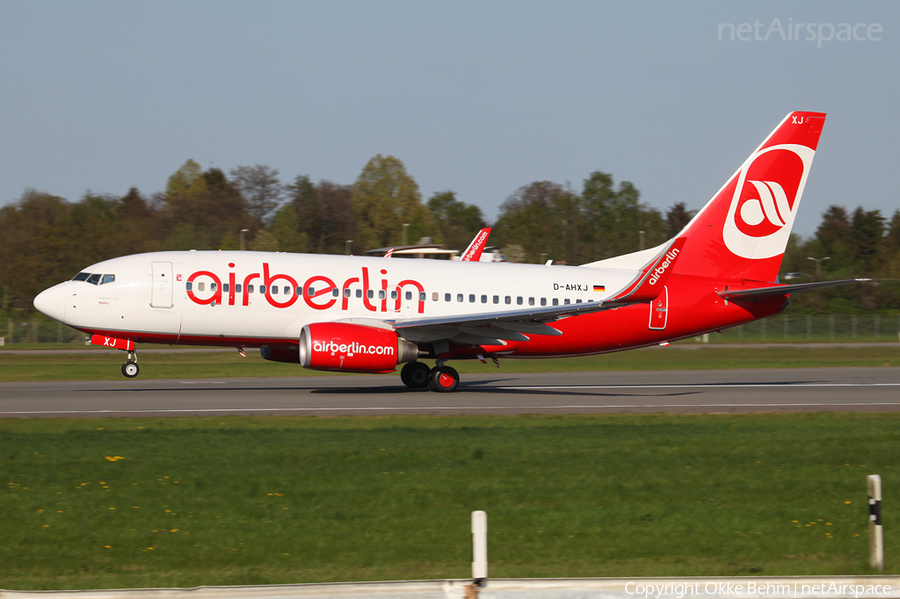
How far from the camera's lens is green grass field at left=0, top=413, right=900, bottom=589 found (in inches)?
319

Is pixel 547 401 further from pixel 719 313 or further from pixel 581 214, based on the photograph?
pixel 581 214

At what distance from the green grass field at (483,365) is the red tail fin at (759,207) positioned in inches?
351

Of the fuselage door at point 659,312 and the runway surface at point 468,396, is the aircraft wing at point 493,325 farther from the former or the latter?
the fuselage door at point 659,312

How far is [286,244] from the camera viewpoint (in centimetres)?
9412

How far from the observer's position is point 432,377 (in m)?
23.7

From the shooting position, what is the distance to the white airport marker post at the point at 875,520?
6684mm

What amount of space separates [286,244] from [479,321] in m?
74.8

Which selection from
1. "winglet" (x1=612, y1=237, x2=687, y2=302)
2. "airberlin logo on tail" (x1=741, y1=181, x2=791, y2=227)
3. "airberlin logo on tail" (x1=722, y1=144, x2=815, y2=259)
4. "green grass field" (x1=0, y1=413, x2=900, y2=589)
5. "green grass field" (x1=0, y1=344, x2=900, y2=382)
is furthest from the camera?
"green grass field" (x1=0, y1=344, x2=900, y2=382)

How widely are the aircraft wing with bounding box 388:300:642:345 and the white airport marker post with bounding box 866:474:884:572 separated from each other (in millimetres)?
14437

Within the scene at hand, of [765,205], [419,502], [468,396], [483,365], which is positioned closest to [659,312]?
[765,205]

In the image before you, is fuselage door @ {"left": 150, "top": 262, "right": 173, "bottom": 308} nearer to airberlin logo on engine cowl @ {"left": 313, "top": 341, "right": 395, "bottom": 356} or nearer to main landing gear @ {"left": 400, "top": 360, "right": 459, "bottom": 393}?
airberlin logo on engine cowl @ {"left": 313, "top": 341, "right": 395, "bottom": 356}

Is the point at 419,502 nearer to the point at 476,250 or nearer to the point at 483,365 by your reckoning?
the point at 476,250
